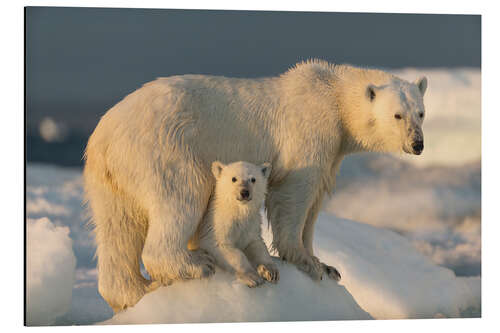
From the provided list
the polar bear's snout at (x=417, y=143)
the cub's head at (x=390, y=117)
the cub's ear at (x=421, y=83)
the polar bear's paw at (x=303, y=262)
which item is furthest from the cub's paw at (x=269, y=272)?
the cub's ear at (x=421, y=83)

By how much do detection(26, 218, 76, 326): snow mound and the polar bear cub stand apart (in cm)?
161

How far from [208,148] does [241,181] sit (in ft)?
1.63

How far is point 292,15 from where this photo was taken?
25.0ft

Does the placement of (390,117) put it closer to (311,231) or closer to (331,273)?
(311,231)

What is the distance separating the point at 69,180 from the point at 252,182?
266cm

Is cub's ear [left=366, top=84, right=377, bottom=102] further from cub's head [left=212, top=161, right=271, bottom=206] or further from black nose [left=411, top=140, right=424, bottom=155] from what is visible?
cub's head [left=212, top=161, right=271, bottom=206]

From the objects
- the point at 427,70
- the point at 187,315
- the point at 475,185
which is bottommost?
the point at 187,315

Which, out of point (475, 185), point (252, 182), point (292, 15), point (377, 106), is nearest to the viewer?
point (252, 182)

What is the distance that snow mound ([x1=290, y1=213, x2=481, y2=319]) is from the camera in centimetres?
799

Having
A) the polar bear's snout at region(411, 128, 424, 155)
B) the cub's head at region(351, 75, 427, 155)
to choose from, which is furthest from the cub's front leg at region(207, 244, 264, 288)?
the polar bear's snout at region(411, 128, 424, 155)

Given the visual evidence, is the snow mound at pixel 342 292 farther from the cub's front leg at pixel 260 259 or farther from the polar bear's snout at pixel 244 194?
the polar bear's snout at pixel 244 194
